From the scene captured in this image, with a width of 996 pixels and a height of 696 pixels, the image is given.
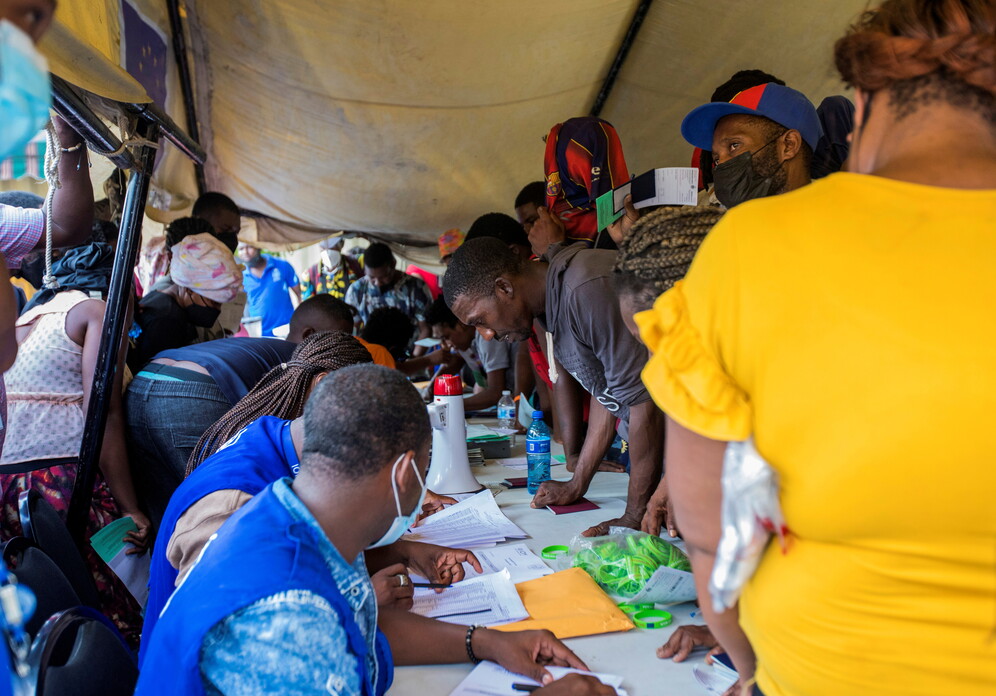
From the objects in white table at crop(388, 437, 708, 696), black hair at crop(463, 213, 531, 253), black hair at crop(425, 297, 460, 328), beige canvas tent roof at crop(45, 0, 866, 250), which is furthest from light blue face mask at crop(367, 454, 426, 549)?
black hair at crop(425, 297, 460, 328)

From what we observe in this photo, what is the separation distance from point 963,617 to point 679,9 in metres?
3.93

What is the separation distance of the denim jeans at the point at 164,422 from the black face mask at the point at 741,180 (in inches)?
67.1

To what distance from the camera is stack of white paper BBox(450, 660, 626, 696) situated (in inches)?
47.3

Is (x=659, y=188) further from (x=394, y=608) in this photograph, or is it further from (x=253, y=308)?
(x=253, y=308)

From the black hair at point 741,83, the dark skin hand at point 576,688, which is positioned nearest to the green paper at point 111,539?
the dark skin hand at point 576,688

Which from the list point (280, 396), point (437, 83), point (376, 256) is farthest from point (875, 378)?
point (376, 256)

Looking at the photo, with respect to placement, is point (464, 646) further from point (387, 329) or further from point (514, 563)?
point (387, 329)

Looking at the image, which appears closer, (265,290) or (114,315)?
(114,315)

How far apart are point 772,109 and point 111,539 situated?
88.1 inches

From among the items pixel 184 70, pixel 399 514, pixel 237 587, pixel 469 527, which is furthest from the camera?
pixel 184 70

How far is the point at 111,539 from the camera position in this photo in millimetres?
2086

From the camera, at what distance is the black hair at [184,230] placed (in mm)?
2955

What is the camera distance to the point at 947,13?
716mm

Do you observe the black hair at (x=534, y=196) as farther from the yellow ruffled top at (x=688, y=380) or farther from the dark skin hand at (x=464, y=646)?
the yellow ruffled top at (x=688, y=380)
